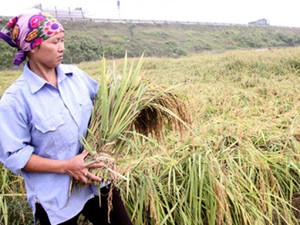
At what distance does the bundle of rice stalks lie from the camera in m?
1.40

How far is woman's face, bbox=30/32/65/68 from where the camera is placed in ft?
4.20

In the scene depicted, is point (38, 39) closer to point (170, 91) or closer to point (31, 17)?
point (31, 17)

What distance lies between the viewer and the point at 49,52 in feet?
4.22

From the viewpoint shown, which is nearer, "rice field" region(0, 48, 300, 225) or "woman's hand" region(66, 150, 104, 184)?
"woman's hand" region(66, 150, 104, 184)

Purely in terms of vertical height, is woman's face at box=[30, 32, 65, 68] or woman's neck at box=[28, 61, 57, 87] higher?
woman's face at box=[30, 32, 65, 68]

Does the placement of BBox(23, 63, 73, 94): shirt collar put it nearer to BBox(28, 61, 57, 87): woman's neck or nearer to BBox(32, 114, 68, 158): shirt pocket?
BBox(28, 61, 57, 87): woman's neck

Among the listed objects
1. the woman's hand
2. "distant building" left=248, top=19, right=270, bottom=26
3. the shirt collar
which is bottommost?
"distant building" left=248, top=19, right=270, bottom=26

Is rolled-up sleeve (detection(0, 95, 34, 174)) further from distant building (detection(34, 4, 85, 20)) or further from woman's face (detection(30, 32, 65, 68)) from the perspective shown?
distant building (detection(34, 4, 85, 20))

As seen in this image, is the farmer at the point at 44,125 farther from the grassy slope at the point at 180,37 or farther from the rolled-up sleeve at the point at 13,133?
the grassy slope at the point at 180,37

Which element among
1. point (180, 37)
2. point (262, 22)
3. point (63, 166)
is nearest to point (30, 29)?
point (63, 166)

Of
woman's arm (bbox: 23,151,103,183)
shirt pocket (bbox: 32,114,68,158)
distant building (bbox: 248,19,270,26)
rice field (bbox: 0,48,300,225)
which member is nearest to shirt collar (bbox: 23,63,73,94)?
shirt pocket (bbox: 32,114,68,158)

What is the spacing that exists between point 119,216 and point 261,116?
2461 millimetres

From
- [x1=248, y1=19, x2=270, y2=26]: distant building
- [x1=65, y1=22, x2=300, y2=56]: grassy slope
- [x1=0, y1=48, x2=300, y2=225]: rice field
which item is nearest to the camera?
[x1=0, y1=48, x2=300, y2=225]: rice field

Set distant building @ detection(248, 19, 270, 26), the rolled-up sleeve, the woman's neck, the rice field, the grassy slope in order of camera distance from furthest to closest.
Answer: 1. distant building @ detection(248, 19, 270, 26)
2. the grassy slope
3. the rice field
4. the woman's neck
5. the rolled-up sleeve
